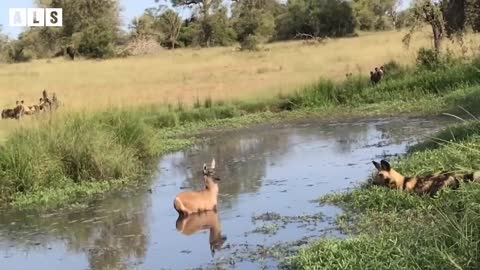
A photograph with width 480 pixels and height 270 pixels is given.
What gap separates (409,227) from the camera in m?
6.18

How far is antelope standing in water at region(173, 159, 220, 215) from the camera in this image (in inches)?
335

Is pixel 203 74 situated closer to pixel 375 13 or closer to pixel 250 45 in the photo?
pixel 250 45

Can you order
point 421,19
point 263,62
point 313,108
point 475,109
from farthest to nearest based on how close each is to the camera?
point 263,62
point 421,19
point 313,108
point 475,109

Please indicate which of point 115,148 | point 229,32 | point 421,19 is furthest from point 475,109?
point 229,32

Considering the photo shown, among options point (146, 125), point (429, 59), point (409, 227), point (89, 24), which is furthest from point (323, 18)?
point (409, 227)

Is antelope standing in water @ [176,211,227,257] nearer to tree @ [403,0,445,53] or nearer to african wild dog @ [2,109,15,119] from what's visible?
african wild dog @ [2,109,15,119]

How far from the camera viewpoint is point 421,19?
24203 mm

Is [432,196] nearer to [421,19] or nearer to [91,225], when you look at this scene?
[91,225]

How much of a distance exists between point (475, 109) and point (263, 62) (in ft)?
74.2

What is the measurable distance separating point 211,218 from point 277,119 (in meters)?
10.5

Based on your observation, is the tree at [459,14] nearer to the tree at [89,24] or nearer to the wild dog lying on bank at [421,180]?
the wild dog lying on bank at [421,180]

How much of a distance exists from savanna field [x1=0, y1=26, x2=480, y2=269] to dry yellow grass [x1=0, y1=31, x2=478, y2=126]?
0.11 m

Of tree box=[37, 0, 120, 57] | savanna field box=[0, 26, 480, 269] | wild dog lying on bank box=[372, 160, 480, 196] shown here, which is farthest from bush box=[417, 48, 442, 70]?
tree box=[37, 0, 120, 57]

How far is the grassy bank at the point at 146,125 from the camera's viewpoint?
11.2 m
